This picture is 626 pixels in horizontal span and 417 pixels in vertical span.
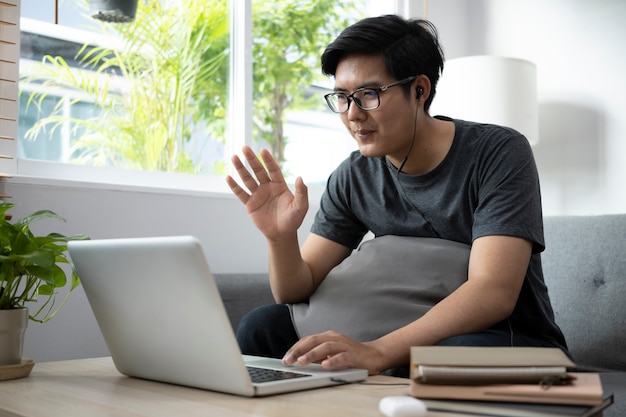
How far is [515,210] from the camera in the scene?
1419 mm

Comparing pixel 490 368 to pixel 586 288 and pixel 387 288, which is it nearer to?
pixel 387 288

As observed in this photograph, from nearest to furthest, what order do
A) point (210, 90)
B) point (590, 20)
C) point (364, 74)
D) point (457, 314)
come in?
point (457, 314) → point (364, 74) → point (210, 90) → point (590, 20)

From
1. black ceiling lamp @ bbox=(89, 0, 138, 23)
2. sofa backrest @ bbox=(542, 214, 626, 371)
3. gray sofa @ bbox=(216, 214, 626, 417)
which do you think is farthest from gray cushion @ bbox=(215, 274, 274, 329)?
black ceiling lamp @ bbox=(89, 0, 138, 23)

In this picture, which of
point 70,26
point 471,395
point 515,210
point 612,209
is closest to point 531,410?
point 471,395

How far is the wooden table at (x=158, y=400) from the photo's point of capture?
89 centimetres

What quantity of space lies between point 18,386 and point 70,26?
145 cm

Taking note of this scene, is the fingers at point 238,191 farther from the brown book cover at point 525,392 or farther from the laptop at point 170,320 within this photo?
the brown book cover at point 525,392

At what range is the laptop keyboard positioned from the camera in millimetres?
1030

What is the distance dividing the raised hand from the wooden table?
38 centimetres

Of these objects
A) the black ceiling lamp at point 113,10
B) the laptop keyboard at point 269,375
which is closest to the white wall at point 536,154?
the black ceiling lamp at point 113,10

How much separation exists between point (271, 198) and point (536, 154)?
185 centimetres

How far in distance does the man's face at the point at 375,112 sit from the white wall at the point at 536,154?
32.9 inches

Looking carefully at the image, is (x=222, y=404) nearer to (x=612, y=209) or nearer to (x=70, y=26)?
(x=70, y=26)

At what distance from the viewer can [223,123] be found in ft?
8.68
